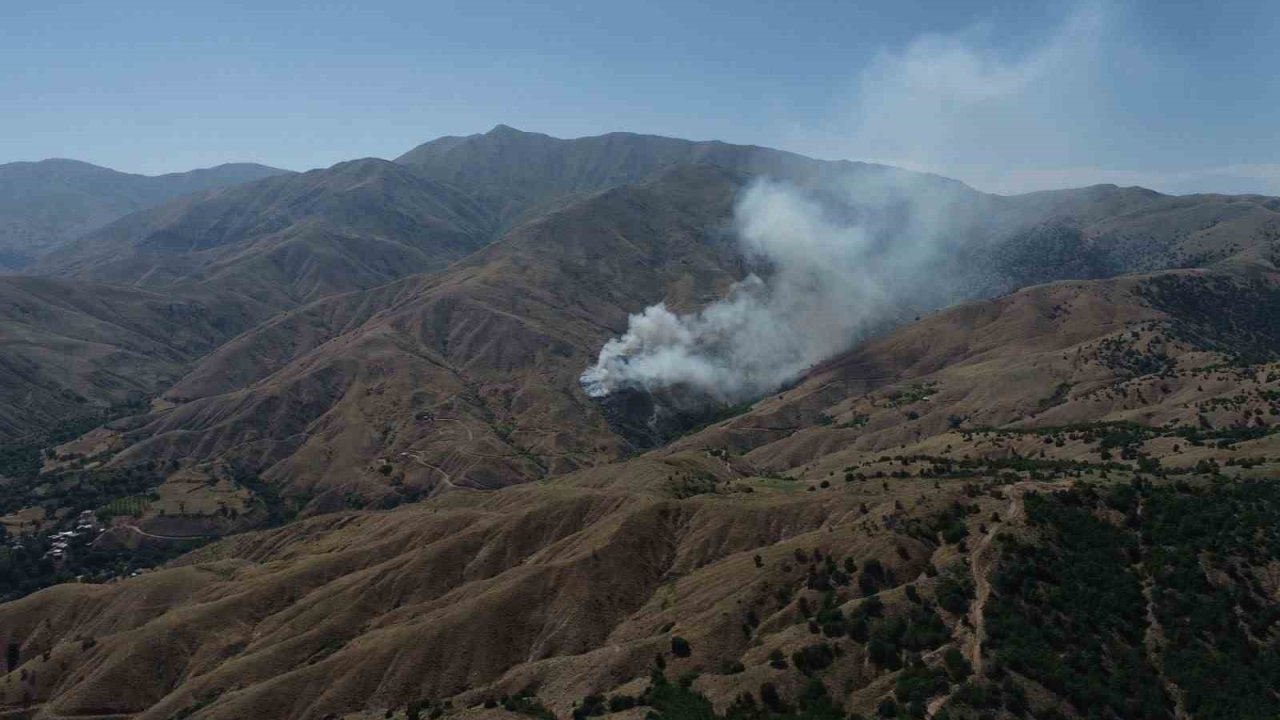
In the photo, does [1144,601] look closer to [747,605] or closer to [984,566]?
[984,566]

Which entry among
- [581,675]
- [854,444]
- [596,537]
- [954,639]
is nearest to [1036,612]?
[954,639]

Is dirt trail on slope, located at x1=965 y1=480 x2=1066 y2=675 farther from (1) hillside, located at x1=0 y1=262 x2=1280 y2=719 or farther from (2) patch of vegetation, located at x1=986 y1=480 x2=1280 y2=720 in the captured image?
(2) patch of vegetation, located at x1=986 y1=480 x2=1280 y2=720

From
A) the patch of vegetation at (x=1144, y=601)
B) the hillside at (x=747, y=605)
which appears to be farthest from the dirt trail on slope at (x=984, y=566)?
the patch of vegetation at (x=1144, y=601)

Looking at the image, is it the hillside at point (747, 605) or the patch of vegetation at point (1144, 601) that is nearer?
the patch of vegetation at point (1144, 601)

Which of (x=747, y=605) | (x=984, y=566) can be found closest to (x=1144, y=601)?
(x=984, y=566)

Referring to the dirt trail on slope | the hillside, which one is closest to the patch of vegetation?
the hillside

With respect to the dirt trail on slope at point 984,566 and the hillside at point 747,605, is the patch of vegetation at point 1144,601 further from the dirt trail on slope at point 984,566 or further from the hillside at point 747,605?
the dirt trail on slope at point 984,566

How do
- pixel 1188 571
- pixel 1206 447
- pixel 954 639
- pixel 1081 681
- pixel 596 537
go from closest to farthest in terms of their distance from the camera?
pixel 1081 681, pixel 954 639, pixel 1188 571, pixel 596 537, pixel 1206 447

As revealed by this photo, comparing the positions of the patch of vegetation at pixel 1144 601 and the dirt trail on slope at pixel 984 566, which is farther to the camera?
the dirt trail on slope at pixel 984 566

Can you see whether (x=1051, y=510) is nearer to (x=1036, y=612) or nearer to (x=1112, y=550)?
(x=1112, y=550)

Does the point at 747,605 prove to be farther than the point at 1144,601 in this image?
Yes

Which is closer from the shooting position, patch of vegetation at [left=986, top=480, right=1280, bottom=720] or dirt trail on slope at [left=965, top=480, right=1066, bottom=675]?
patch of vegetation at [left=986, top=480, right=1280, bottom=720]
